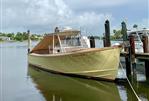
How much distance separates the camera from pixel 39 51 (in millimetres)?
30875

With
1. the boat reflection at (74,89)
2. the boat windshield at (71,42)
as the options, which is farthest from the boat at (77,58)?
the boat reflection at (74,89)

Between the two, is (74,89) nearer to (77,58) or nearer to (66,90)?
(66,90)

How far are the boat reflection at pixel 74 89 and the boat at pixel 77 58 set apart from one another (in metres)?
0.53

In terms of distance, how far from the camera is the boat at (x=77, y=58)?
2070 centimetres

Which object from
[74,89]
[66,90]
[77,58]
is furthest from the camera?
[77,58]

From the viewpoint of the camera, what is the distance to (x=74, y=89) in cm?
1997

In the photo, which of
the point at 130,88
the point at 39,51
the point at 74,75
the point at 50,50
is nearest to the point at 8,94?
the point at 74,75

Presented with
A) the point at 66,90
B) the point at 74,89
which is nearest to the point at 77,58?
the point at 74,89

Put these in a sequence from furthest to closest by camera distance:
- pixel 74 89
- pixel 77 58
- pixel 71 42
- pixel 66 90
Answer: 1. pixel 71 42
2. pixel 77 58
3. pixel 74 89
4. pixel 66 90

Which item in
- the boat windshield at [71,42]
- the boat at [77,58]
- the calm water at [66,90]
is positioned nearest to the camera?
the calm water at [66,90]

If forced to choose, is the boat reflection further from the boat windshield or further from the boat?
the boat windshield

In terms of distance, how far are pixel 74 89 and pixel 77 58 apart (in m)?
→ 2.50

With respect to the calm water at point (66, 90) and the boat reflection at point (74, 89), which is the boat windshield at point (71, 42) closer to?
the boat reflection at point (74, 89)

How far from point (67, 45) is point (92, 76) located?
4.93 metres
